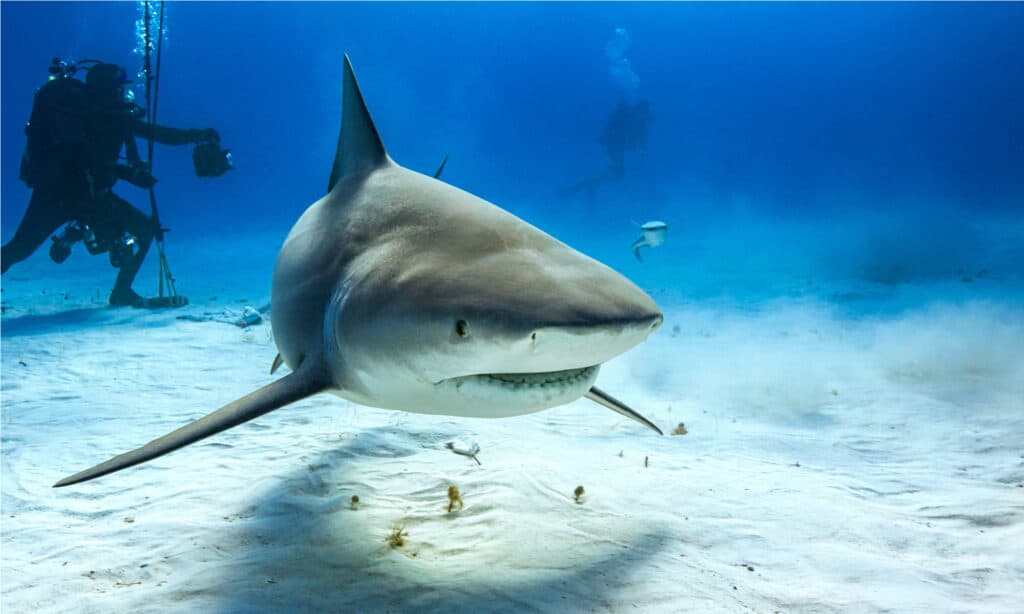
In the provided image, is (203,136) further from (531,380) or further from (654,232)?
(531,380)

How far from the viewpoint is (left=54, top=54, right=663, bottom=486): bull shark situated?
67.7 inches

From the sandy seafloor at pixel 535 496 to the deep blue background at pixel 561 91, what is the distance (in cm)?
6302

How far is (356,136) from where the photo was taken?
135 inches

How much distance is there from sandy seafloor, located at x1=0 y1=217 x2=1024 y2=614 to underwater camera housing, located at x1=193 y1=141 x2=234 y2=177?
523 cm

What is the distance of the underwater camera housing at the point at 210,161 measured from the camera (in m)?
12.0

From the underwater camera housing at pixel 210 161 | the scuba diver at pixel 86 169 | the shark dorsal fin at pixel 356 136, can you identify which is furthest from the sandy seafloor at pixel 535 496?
the underwater camera housing at pixel 210 161

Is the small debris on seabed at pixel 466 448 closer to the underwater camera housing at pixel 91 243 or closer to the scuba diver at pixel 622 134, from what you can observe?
the underwater camera housing at pixel 91 243

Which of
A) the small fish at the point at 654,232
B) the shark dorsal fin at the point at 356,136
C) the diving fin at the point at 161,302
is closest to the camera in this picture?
the shark dorsal fin at the point at 356,136

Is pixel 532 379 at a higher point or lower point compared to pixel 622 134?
lower

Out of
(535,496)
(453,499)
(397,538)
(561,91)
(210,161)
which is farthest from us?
(561,91)

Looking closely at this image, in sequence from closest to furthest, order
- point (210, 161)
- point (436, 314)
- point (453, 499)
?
point (436, 314)
point (453, 499)
point (210, 161)

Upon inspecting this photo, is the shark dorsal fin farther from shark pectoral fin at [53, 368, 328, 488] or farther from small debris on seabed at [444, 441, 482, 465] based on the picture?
small debris on seabed at [444, 441, 482, 465]

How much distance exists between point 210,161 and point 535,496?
1176 centimetres

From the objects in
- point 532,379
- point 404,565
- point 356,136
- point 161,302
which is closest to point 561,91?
point 161,302
